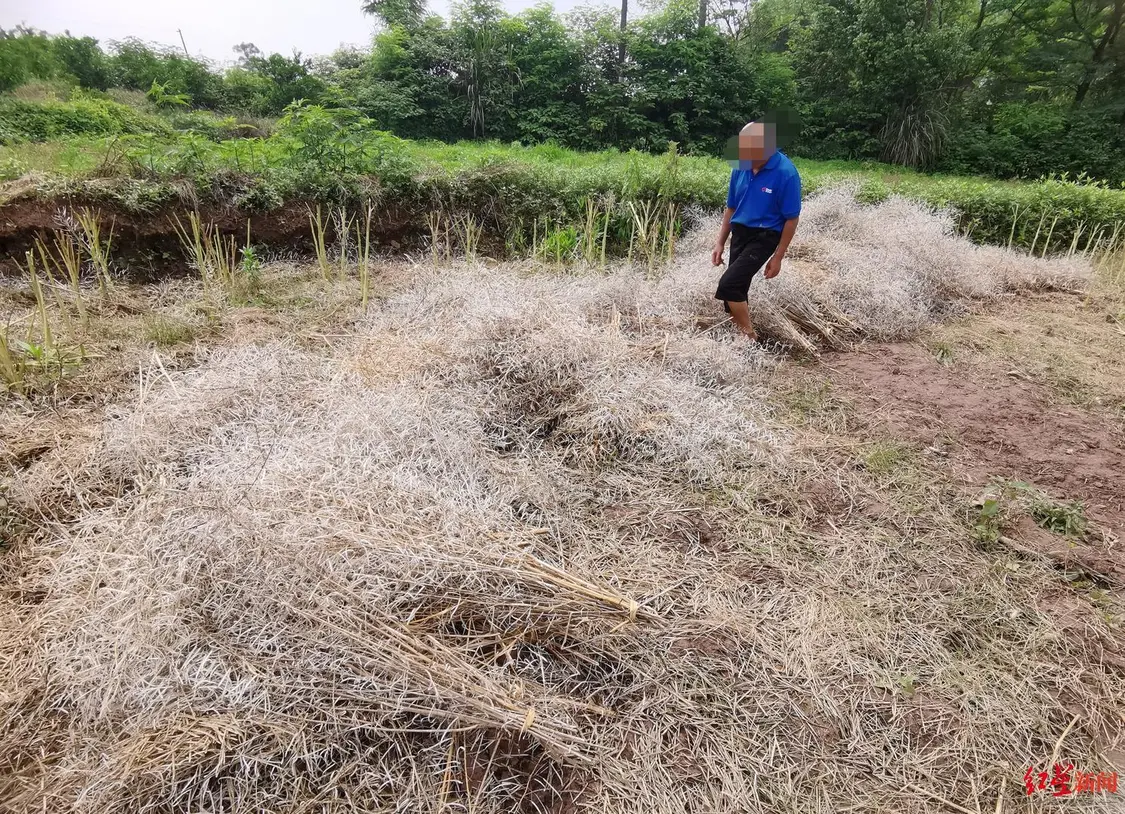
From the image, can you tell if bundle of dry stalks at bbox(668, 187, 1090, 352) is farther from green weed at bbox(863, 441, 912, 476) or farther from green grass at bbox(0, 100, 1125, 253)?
green weed at bbox(863, 441, 912, 476)

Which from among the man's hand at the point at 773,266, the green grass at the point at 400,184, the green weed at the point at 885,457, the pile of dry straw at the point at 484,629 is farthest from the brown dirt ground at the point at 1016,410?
the green grass at the point at 400,184

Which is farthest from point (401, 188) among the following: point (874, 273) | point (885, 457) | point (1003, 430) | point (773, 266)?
point (1003, 430)

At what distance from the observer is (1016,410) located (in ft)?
10.4

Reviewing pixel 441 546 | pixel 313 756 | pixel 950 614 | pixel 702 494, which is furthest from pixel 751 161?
pixel 313 756

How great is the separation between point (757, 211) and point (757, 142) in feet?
1.28

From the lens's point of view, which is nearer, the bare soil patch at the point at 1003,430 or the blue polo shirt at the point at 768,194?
the bare soil patch at the point at 1003,430

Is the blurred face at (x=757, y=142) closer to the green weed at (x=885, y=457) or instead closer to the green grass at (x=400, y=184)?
the green weed at (x=885, y=457)

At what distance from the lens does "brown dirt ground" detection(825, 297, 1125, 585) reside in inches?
94.6

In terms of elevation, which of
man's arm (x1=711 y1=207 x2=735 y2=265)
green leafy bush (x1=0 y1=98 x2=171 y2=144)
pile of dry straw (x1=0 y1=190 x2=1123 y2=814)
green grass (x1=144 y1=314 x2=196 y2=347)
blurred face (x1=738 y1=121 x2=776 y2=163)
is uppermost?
green leafy bush (x1=0 y1=98 x2=171 y2=144)

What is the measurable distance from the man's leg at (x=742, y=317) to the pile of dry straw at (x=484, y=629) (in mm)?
1321

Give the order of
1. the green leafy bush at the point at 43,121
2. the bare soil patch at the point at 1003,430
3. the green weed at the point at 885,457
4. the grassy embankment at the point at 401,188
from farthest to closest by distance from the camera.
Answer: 1. the green leafy bush at the point at 43,121
2. the grassy embankment at the point at 401,188
3. the green weed at the point at 885,457
4. the bare soil patch at the point at 1003,430

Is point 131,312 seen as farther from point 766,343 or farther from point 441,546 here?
point 766,343

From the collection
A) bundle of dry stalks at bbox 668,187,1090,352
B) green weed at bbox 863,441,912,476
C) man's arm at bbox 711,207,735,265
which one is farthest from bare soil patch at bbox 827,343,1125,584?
man's arm at bbox 711,207,735,265

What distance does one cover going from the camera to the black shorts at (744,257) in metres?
3.42
